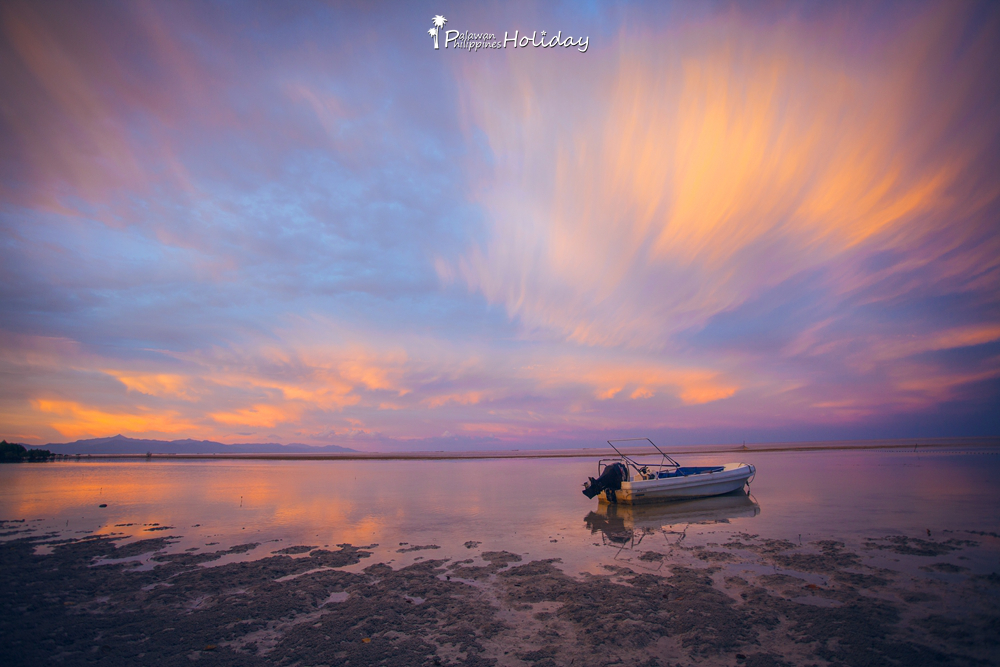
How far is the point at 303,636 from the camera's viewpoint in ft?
26.7

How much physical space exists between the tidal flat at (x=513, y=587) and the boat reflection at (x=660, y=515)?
0.81 ft

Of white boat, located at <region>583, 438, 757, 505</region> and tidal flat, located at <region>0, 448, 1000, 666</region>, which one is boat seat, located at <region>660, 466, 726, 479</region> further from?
tidal flat, located at <region>0, 448, 1000, 666</region>

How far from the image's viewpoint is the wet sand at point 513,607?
7.45m

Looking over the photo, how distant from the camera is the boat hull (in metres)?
24.9

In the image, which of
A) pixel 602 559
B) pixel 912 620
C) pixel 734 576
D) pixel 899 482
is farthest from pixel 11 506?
pixel 899 482

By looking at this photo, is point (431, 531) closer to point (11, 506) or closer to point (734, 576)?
point (734, 576)

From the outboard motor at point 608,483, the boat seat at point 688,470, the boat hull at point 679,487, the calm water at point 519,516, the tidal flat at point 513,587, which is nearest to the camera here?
the tidal flat at point 513,587

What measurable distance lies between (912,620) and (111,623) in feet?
49.2

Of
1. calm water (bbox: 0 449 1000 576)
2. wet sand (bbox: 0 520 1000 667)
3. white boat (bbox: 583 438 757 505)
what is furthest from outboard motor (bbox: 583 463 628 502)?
wet sand (bbox: 0 520 1000 667)

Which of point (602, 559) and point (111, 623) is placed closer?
point (111, 623)

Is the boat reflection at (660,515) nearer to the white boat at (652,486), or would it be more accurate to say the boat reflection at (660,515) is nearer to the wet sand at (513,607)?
the white boat at (652,486)

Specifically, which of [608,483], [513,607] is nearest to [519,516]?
[608,483]

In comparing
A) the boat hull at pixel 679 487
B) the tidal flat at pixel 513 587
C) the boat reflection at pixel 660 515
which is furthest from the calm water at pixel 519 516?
the boat hull at pixel 679 487

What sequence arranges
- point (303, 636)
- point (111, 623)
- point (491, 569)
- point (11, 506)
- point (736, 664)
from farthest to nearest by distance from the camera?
point (11, 506)
point (491, 569)
point (111, 623)
point (303, 636)
point (736, 664)
